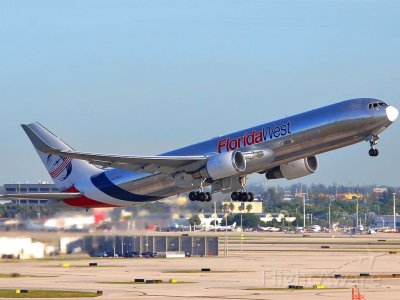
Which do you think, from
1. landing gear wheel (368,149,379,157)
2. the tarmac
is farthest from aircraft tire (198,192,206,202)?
landing gear wheel (368,149,379,157)

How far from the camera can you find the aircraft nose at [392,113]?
68188 mm

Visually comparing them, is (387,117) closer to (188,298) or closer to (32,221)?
(188,298)

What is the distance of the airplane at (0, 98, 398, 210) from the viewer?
226 feet

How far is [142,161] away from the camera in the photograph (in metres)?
75.6

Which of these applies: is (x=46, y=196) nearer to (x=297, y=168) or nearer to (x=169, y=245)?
(x=297, y=168)

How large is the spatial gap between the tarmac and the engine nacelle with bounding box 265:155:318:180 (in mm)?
7916

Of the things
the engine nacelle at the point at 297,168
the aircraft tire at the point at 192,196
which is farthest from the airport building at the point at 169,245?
the engine nacelle at the point at 297,168

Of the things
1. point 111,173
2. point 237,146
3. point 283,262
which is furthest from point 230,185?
point 283,262

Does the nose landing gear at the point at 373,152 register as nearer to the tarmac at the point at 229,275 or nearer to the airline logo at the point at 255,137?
the airline logo at the point at 255,137

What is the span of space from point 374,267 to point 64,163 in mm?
28955

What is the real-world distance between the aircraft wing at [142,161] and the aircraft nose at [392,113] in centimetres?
1424

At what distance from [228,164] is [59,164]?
2161 cm

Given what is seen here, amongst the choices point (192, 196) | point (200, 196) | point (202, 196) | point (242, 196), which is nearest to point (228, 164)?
point (202, 196)

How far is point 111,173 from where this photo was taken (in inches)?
3263
